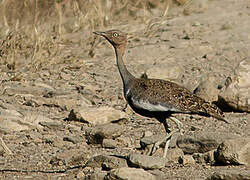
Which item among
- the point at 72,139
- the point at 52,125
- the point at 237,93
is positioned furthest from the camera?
the point at 237,93

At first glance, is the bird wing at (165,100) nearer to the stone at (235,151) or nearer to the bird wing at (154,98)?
the bird wing at (154,98)

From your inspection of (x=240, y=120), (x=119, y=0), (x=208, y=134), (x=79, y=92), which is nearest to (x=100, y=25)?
(x=119, y=0)

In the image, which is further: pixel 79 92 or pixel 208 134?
pixel 79 92

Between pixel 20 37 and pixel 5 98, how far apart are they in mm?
1931

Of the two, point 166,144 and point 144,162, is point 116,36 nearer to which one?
point 166,144

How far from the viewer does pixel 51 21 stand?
12430mm

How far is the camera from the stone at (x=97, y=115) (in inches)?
332

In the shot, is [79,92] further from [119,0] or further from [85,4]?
[119,0]

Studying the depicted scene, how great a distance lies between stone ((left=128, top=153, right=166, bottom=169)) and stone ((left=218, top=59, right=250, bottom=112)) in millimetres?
2721

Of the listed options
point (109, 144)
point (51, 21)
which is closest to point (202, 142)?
point (109, 144)

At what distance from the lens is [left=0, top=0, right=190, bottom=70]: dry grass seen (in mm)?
10844

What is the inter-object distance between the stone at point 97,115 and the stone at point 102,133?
2.47 ft

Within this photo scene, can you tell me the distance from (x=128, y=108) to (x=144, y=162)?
3163mm

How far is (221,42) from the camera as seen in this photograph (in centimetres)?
1181
